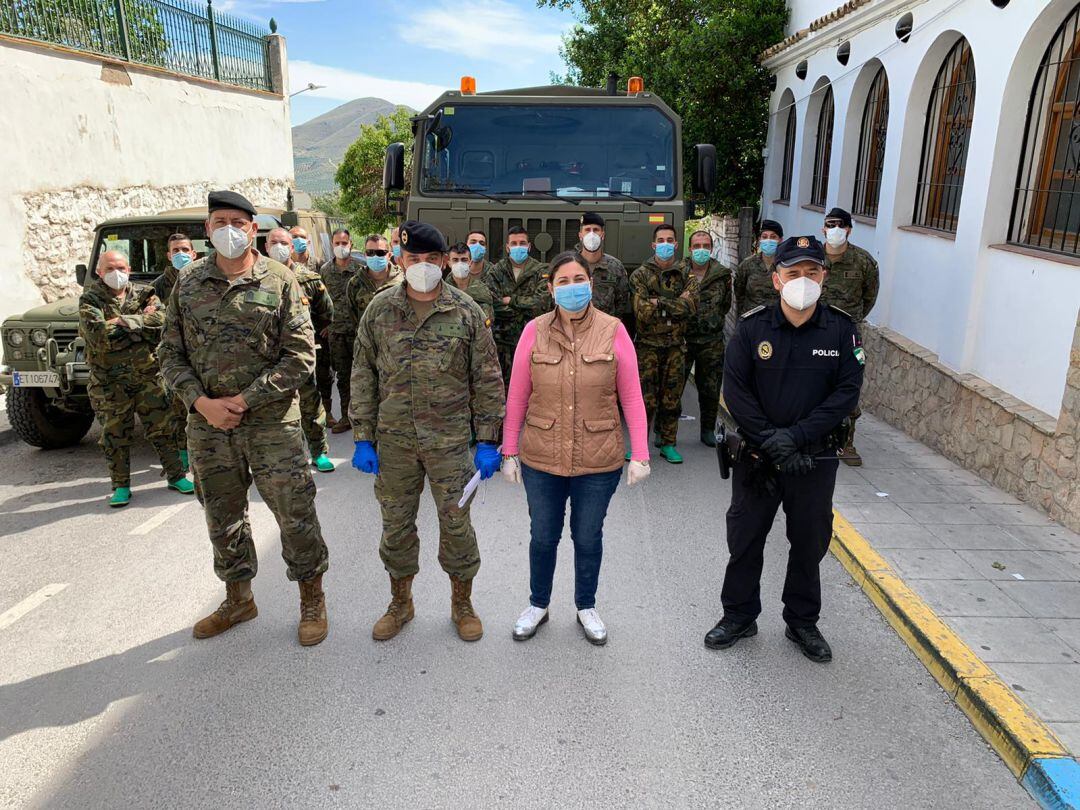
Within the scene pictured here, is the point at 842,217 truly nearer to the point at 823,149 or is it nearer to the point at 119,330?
the point at 119,330

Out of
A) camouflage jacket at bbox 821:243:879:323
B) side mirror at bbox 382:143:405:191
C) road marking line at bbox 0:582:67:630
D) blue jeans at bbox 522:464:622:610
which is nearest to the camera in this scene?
blue jeans at bbox 522:464:622:610

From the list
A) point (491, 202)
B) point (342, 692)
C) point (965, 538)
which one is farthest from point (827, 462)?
point (491, 202)

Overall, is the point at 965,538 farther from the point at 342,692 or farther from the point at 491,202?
the point at 491,202

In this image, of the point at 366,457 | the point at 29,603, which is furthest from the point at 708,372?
the point at 29,603

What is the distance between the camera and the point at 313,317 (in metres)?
6.36

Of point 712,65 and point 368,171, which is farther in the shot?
point 368,171

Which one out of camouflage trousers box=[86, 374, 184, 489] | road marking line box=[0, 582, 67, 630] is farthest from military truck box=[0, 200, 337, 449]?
road marking line box=[0, 582, 67, 630]

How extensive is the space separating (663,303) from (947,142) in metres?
3.83

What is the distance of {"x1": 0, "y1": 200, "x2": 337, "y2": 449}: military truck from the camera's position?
20.6 feet

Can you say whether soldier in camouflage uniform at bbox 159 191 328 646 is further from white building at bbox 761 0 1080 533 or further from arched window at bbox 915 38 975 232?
arched window at bbox 915 38 975 232

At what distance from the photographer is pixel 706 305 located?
6.70m

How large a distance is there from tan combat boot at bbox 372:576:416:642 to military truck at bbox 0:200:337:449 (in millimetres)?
3800

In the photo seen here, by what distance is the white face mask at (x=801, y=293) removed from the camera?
11.2ft

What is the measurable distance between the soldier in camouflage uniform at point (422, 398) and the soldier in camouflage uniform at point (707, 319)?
3.35 meters
